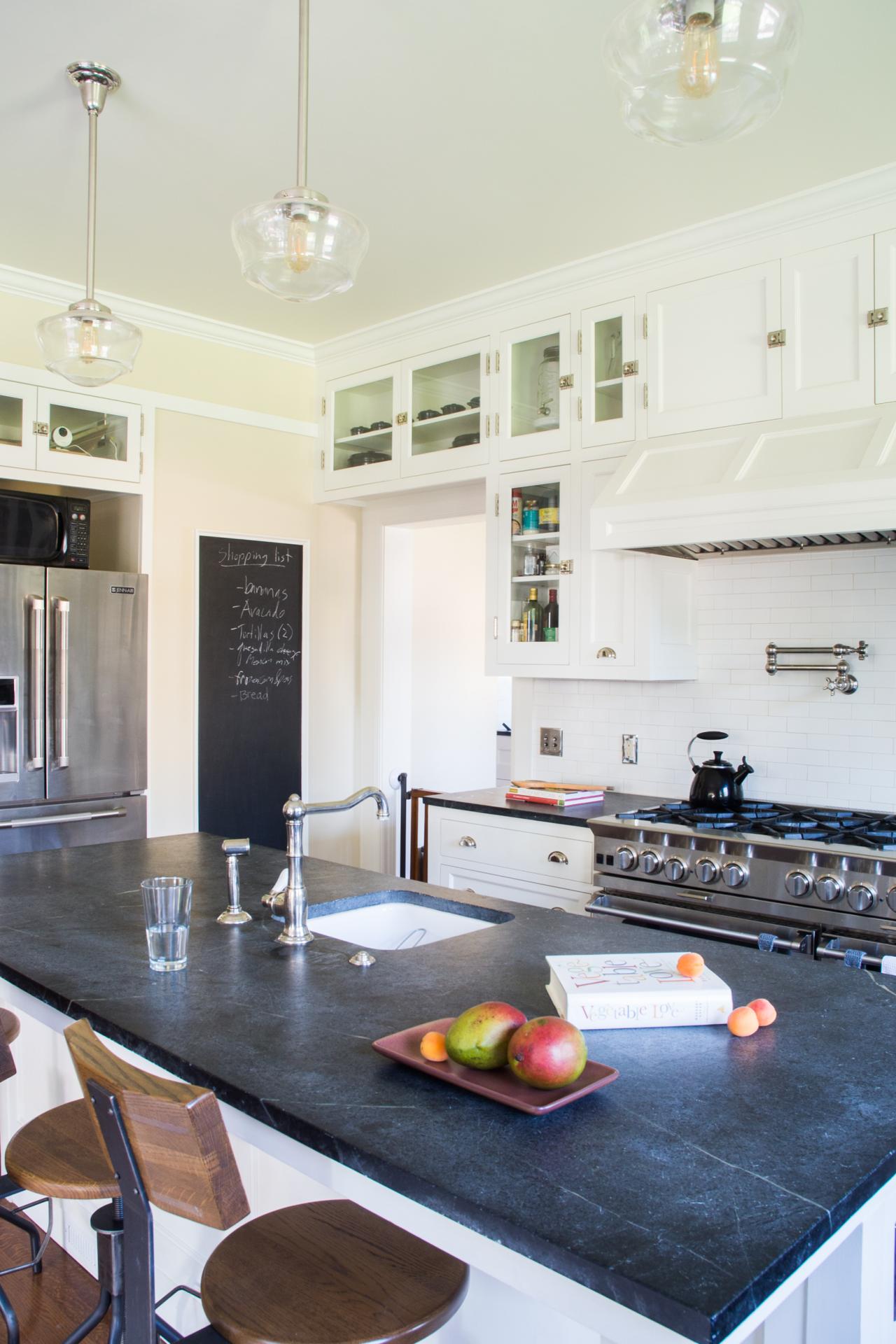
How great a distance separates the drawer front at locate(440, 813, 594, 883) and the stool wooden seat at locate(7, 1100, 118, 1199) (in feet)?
6.31

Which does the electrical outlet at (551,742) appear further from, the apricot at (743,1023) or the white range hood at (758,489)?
the apricot at (743,1023)

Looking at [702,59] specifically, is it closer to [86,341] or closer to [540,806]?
[86,341]

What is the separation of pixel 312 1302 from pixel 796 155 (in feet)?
9.80

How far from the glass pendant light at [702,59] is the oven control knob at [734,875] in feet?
6.66

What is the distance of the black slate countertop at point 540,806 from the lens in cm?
346

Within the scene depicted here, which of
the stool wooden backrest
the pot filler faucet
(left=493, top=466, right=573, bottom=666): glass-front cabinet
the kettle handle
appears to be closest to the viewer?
the stool wooden backrest

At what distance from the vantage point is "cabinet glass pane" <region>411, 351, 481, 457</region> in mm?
4129

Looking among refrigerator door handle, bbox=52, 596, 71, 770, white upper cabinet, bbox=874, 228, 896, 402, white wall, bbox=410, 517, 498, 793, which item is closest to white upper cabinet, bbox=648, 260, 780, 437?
white upper cabinet, bbox=874, 228, 896, 402

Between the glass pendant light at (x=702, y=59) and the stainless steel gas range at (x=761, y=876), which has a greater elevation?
the glass pendant light at (x=702, y=59)

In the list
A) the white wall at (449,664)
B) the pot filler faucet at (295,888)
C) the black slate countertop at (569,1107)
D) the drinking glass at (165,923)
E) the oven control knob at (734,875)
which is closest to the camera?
the black slate countertop at (569,1107)

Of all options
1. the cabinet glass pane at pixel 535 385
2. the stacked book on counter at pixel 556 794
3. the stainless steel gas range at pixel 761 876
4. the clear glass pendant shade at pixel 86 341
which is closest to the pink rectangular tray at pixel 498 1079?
the stainless steel gas range at pixel 761 876

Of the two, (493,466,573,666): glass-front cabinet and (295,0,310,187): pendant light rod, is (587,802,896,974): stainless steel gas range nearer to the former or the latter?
(493,466,573,666): glass-front cabinet

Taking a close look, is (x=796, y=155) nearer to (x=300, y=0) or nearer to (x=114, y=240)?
(x=300, y=0)

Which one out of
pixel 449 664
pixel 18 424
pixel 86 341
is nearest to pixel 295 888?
pixel 86 341
